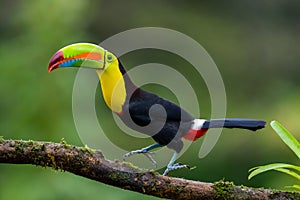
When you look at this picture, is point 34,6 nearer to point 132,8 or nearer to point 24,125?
point 24,125

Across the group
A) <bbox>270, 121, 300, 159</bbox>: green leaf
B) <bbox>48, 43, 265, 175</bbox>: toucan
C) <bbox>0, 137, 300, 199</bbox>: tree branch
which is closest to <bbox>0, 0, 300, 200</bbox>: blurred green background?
<bbox>48, 43, 265, 175</bbox>: toucan

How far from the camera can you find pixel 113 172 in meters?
2.29

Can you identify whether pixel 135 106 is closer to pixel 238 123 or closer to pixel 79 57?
→ pixel 79 57

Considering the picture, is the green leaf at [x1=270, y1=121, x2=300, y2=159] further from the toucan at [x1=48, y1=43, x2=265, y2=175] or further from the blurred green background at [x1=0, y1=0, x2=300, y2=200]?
the blurred green background at [x1=0, y1=0, x2=300, y2=200]

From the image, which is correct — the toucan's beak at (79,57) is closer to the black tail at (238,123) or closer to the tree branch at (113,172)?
the tree branch at (113,172)

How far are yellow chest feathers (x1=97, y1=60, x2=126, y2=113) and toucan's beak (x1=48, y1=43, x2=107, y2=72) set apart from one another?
0.04 metres

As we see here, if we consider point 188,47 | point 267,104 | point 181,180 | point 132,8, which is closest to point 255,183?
point 267,104

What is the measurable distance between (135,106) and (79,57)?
298 mm

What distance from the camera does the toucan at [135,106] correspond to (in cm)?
259

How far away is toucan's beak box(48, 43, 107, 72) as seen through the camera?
2.58 meters

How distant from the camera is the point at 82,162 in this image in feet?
7.48

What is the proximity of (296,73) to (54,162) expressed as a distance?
5.51 meters

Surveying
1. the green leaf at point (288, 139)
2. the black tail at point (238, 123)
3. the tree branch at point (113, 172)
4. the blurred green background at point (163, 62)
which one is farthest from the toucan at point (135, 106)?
the blurred green background at point (163, 62)

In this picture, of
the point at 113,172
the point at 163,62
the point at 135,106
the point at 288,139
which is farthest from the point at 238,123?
the point at 163,62
